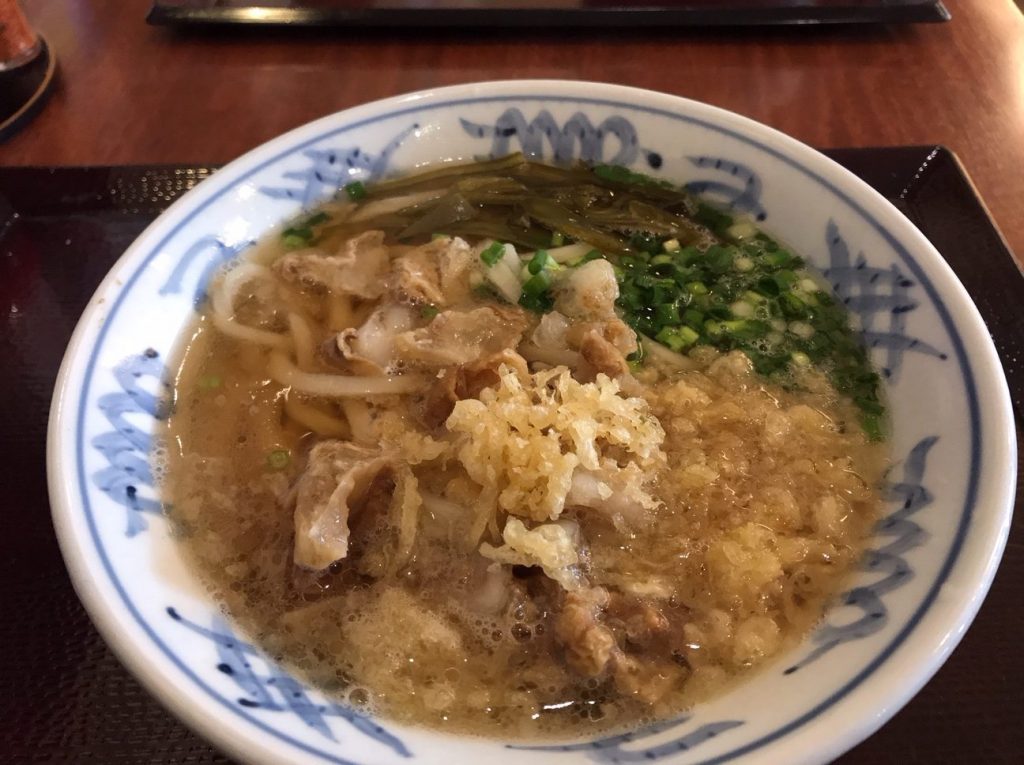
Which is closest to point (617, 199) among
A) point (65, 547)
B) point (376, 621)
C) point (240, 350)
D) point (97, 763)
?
point (240, 350)

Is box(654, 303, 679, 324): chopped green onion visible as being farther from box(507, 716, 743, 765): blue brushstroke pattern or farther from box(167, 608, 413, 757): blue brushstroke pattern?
box(167, 608, 413, 757): blue brushstroke pattern

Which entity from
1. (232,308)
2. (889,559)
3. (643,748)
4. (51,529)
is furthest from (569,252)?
(51,529)

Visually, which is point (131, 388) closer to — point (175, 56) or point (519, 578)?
point (519, 578)

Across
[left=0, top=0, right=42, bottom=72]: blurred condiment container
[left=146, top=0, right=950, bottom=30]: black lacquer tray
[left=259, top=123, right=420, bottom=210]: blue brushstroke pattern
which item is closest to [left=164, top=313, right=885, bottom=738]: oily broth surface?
[left=259, top=123, right=420, bottom=210]: blue brushstroke pattern

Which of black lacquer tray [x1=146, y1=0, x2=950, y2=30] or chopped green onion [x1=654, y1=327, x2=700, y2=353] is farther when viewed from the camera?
black lacquer tray [x1=146, y1=0, x2=950, y2=30]

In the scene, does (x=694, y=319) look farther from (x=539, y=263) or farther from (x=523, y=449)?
(x=523, y=449)

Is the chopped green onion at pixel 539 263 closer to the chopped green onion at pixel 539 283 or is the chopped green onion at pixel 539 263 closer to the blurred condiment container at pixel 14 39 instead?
the chopped green onion at pixel 539 283

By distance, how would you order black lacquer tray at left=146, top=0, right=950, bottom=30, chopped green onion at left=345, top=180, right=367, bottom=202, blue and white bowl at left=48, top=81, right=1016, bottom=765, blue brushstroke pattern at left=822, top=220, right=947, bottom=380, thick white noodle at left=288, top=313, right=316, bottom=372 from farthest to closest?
black lacquer tray at left=146, top=0, right=950, bottom=30
chopped green onion at left=345, top=180, right=367, bottom=202
thick white noodle at left=288, top=313, right=316, bottom=372
blue brushstroke pattern at left=822, top=220, right=947, bottom=380
blue and white bowl at left=48, top=81, right=1016, bottom=765

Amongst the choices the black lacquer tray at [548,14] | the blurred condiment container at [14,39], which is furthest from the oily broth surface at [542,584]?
the blurred condiment container at [14,39]
